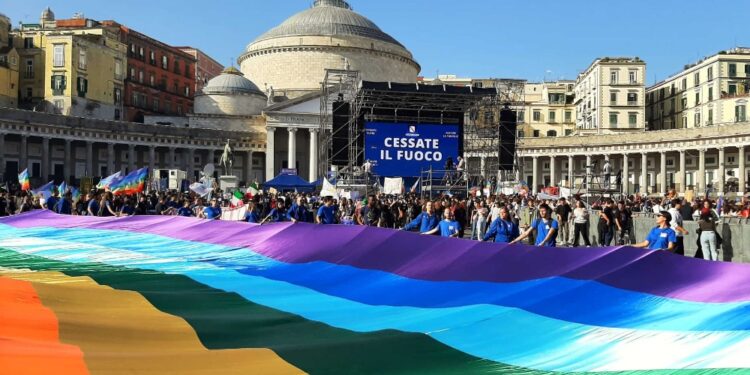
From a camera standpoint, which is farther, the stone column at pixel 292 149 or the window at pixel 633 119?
the window at pixel 633 119

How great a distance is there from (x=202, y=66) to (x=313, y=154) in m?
45.5

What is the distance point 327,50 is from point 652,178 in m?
42.5

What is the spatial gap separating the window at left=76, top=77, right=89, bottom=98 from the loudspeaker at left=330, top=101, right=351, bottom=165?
45415 millimetres

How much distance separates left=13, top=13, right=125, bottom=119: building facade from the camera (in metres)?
76.7

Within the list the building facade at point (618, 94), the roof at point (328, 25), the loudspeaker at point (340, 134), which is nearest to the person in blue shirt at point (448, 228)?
the loudspeaker at point (340, 134)

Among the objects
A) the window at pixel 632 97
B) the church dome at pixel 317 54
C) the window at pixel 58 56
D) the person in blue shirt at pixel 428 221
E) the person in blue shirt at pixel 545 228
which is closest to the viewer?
the person in blue shirt at pixel 545 228

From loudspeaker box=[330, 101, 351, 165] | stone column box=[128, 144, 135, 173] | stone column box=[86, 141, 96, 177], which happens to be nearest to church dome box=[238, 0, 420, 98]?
stone column box=[128, 144, 135, 173]

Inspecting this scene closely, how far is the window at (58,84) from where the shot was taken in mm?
77250

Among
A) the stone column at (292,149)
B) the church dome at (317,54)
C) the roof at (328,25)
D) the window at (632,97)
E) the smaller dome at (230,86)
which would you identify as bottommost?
the stone column at (292,149)

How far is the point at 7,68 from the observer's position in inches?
2928

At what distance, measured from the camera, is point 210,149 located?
89.4m

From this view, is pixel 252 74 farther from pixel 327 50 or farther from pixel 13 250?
pixel 13 250

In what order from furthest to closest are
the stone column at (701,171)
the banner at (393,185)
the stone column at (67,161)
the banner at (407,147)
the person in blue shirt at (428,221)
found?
1. the stone column at (701,171)
2. the stone column at (67,161)
3. the banner at (407,147)
4. the banner at (393,185)
5. the person in blue shirt at (428,221)

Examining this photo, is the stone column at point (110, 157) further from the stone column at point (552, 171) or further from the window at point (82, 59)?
the stone column at point (552, 171)
